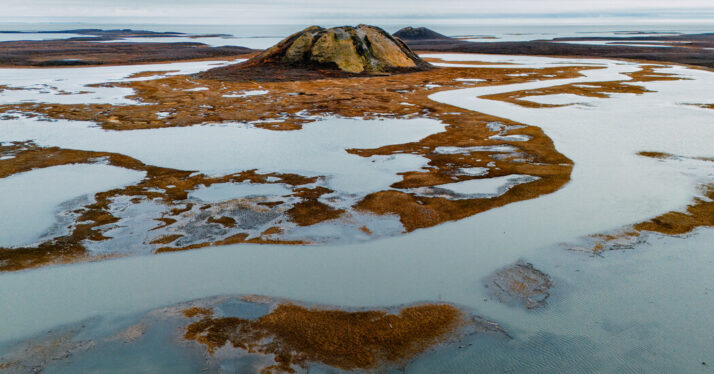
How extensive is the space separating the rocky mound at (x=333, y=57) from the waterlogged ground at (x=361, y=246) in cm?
1453

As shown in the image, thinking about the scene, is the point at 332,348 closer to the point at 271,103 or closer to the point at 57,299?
the point at 57,299

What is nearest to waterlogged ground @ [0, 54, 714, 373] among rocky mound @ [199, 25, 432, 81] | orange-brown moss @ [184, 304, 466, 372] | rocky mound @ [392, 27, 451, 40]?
orange-brown moss @ [184, 304, 466, 372]

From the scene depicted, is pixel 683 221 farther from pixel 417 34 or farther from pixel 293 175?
pixel 417 34

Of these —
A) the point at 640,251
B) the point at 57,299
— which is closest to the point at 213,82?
the point at 57,299

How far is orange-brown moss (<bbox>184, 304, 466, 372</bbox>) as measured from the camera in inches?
158

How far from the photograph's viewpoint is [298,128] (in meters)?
12.8

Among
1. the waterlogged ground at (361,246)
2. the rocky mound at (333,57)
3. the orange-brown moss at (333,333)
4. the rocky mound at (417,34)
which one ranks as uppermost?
the rocky mound at (417,34)

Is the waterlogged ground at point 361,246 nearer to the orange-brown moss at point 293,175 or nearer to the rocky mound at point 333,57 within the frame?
the orange-brown moss at point 293,175

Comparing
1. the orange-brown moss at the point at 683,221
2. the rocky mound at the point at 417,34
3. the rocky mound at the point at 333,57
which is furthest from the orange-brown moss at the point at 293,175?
the rocky mound at the point at 417,34

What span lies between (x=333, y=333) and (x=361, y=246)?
1824mm

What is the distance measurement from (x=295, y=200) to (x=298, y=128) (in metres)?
5.61

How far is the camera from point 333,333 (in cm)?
427

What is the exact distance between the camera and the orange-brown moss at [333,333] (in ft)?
13.2

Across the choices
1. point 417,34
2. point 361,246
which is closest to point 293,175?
point 361,246
